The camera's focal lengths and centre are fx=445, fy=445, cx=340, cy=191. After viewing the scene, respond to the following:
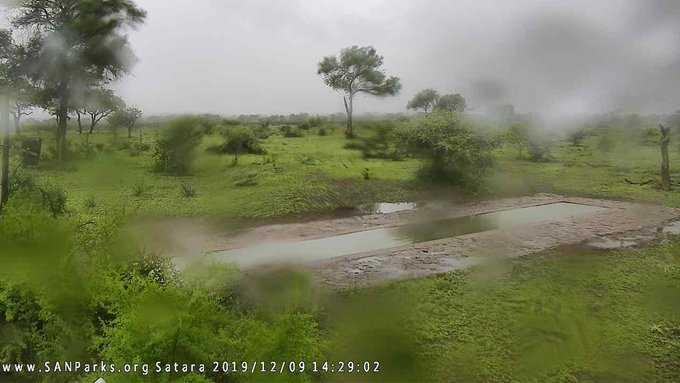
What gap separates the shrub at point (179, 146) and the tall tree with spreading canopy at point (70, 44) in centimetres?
79

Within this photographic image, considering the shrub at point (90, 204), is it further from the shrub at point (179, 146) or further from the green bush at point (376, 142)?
the green bush at point (376, 142)

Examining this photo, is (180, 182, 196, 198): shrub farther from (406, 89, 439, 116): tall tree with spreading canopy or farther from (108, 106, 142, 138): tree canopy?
(406, 89, 439, 116): tall tree with spreading canopy

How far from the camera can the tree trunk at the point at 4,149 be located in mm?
3156

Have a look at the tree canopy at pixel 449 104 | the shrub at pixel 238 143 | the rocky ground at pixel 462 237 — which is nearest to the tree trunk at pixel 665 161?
the rocky ground at pixel 462 237

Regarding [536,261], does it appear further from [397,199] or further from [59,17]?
[59,17]

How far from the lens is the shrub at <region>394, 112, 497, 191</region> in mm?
4840

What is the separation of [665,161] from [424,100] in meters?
2.28

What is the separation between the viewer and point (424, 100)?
376cm

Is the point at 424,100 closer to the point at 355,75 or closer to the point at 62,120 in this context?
the point at 355,75

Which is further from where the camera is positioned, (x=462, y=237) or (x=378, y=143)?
(x=378, y=143)

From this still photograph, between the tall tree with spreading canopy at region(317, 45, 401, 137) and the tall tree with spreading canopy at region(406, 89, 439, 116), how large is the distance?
0.78ft

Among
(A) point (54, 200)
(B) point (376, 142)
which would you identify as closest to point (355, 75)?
(B) point (376, 142)

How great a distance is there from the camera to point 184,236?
9.84ft

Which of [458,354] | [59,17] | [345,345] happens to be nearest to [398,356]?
[345,345]
